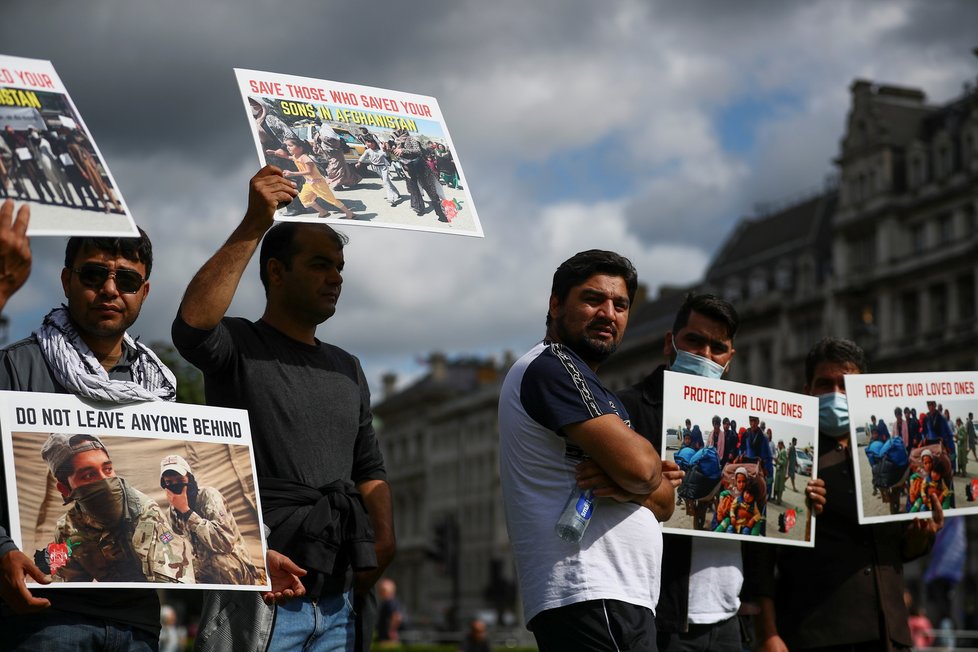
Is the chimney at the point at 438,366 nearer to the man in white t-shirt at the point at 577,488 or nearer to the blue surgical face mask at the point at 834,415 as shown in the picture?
the blue surgical face mask at the point at 834,415

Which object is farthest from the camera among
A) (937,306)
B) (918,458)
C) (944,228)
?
(944,228)

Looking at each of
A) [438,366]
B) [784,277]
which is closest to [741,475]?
[784,277]

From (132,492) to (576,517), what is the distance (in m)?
1.28

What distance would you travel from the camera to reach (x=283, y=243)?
4.93 m

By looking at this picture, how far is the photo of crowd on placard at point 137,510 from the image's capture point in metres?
4.02

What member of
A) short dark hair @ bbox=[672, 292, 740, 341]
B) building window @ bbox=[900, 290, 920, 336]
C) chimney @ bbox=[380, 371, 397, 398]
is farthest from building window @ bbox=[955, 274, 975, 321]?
chimney @ bbox=[380, 371, 397, 398]

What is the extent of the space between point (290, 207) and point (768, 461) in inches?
93.1

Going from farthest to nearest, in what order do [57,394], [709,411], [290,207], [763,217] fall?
[763,217], [709,411], [290,207], [57,394]

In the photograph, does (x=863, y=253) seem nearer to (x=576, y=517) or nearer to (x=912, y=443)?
(x=912, y=443)

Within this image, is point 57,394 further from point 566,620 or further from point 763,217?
point 763,217

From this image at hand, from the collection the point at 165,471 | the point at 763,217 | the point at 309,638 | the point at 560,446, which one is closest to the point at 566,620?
the point at 560,446

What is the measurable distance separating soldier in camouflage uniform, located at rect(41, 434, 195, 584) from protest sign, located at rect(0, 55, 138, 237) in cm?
63

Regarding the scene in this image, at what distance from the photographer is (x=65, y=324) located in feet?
14.0

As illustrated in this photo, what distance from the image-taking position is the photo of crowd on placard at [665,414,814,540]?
550 centimetres
